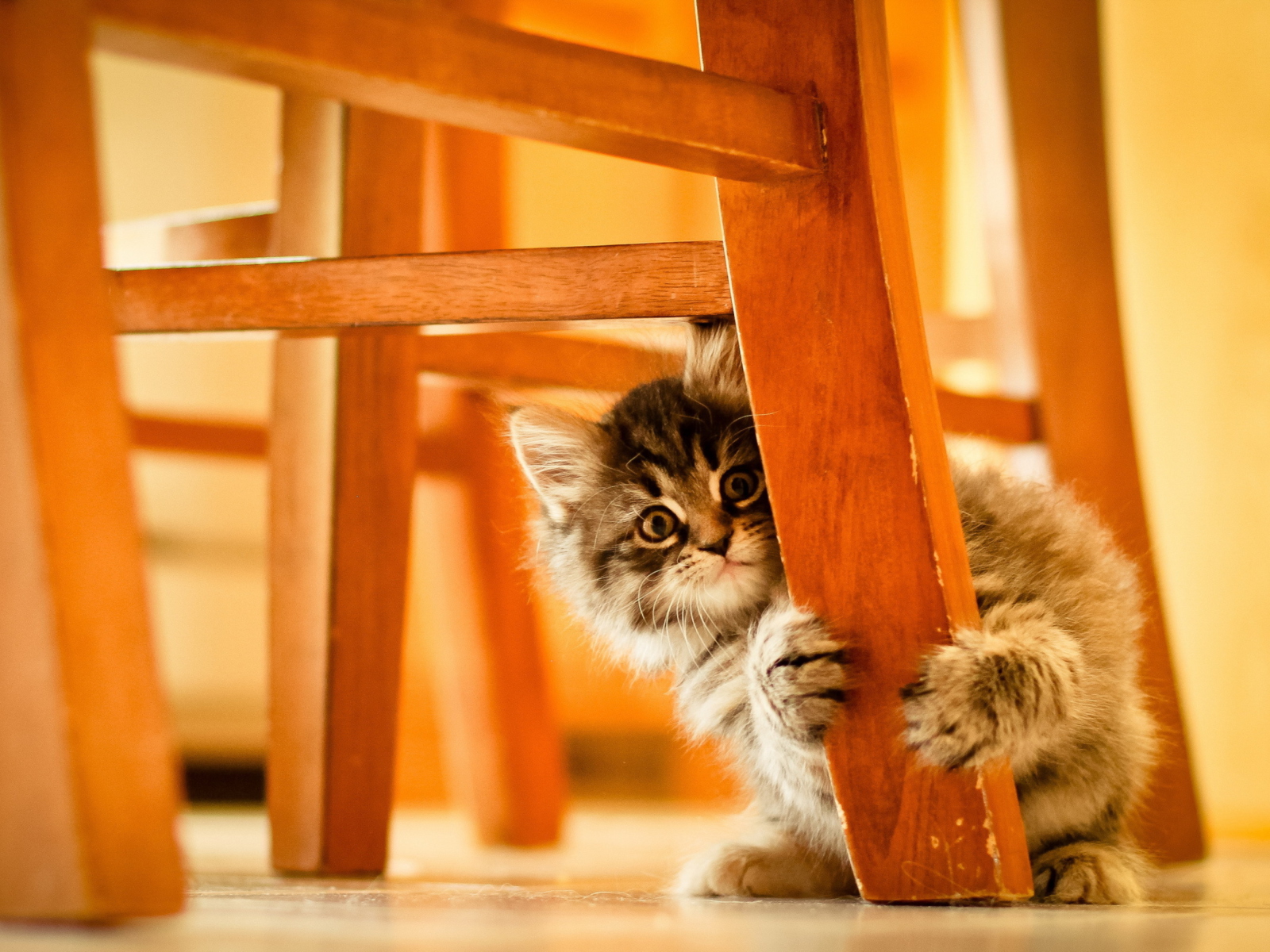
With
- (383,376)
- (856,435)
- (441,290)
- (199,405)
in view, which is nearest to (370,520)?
(383,376)

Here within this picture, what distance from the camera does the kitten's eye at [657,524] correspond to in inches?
49.4

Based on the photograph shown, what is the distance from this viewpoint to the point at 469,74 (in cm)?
67

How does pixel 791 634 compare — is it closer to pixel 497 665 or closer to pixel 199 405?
pixel 497 665

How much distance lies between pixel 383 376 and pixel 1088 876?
2.71ft

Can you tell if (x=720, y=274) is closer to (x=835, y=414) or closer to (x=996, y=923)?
(x=835, y=414)

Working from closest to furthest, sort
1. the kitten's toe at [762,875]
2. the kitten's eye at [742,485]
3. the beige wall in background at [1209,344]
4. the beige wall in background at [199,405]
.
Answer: the kitten's toe at [762,875] → the kitten's eye at [742,485] → the beige wall in background at [1209,344] → the beige wall in background at [199,405]

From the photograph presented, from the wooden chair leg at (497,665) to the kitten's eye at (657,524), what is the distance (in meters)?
0.42

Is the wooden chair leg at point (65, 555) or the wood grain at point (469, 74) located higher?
the wood grain at point (469, 74)

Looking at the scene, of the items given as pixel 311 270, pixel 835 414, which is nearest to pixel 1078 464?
pixel 835 414

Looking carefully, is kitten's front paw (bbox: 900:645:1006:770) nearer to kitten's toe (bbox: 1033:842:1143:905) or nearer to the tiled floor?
the tiled floor

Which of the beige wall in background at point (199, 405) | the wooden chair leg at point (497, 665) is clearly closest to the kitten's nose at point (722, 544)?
the wooden chair leg at point (497, 665)

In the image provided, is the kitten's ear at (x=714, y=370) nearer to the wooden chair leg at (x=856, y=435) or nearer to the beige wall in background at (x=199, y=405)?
the wooden chair leg at (x=856, y=435)

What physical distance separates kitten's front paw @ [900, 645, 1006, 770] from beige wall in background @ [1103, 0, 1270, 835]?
1182mm

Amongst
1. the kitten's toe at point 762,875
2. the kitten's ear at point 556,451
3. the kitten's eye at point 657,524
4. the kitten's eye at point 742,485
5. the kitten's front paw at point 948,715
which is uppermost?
the kitten's ear at point 556,451
